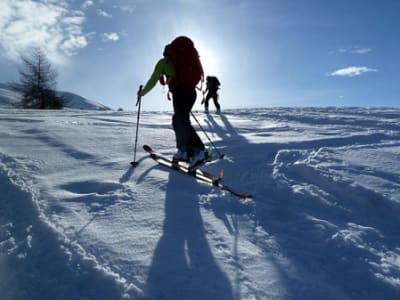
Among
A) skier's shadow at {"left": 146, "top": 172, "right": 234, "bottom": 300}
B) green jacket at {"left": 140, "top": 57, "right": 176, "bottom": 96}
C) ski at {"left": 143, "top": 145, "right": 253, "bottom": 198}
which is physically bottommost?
skier's shadow at {"left": 146, "top": 172, "right": 234, "bottom": 300}

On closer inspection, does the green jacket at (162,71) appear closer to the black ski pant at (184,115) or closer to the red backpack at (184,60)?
the red backpack at (184,60)

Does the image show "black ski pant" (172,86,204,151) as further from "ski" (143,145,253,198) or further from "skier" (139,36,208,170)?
"ski" (143,145,253,198)

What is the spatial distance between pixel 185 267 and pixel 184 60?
11.1 feet

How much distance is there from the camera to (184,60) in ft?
15.7

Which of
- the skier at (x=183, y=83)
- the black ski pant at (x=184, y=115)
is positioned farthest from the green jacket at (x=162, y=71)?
the black ski pant at (x=184, y=115)

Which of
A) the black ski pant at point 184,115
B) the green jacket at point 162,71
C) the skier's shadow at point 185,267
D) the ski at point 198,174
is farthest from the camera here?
the black ski pant at point 184,115

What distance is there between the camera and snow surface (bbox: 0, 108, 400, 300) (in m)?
2.16

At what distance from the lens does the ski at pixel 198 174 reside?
12.8 ft

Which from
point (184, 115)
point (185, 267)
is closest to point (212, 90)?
point (184, 115)

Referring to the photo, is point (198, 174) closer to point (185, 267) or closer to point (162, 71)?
point (162, 71)

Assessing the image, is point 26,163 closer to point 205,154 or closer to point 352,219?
point 205,154

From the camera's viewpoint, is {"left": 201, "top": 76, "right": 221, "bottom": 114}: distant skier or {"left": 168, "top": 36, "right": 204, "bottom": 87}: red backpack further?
{"left": 201, "top": 76, "right": 221, "bottom": 114}: distant skier

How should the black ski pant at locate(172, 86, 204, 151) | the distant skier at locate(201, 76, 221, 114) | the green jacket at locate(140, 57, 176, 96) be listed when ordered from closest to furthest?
the green jacket at locate(140, 57, 176, 96)
the black ski pant at locate(172, 86, 204, 151)
the distant skier at locate(201, 76, 221, 114)

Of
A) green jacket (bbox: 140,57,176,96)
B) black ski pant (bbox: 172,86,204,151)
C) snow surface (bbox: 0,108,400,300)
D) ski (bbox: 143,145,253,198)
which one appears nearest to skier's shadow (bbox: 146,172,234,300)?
snow surface (bbox: 0,108,400,300)
